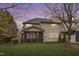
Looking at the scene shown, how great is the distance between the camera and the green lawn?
32.7ft

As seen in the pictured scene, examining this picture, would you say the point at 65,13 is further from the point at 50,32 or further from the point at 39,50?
the point at 39,50

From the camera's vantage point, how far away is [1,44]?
1000 centimetres

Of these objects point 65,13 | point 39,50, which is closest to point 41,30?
point 39,50

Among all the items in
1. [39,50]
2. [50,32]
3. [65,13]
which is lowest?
[39,50]

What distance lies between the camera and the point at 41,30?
9992 mm

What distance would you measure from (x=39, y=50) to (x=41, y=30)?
0.82 feet

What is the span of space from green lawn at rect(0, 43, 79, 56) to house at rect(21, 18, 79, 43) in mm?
64

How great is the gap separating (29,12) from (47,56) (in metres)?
0.59

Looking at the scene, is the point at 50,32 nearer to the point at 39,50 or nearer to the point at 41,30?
the point at 41,30

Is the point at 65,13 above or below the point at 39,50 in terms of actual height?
above

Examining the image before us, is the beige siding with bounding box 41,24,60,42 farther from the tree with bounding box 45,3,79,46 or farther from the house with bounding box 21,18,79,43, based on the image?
the tree with bounding box 45,3,79,46

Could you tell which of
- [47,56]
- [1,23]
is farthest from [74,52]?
[1,23]

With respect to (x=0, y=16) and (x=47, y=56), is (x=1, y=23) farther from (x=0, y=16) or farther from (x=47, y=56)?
(x=47, y=56)

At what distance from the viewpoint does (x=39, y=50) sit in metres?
9.97
